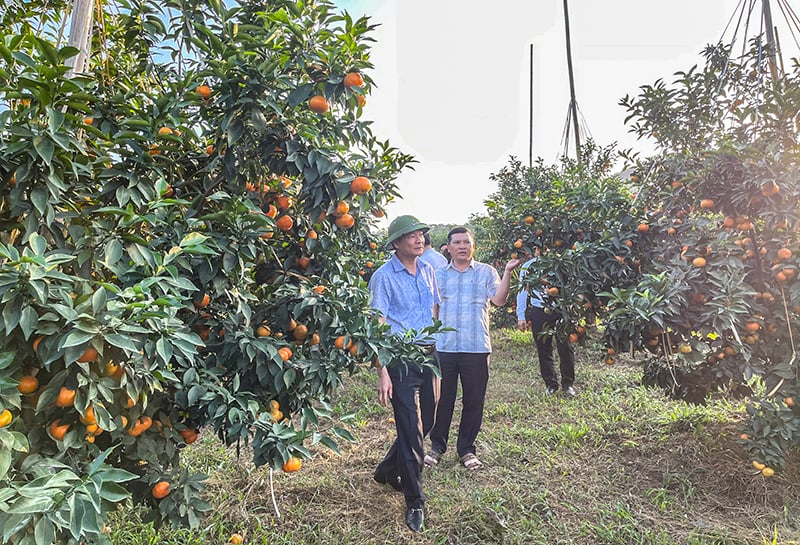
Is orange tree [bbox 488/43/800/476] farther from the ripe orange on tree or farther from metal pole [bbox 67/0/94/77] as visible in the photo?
metal pole [bbox 67/0/94/77]

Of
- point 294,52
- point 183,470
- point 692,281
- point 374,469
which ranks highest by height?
point 294,52

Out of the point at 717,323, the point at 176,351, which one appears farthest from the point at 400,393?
the point at 717,323

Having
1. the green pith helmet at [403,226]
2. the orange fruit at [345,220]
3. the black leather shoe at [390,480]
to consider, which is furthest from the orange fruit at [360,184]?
the black leather shoe at [390,480]

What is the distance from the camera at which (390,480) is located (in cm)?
283

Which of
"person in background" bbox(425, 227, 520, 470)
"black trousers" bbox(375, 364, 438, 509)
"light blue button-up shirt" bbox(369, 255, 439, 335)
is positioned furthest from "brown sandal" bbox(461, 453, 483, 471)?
"light blue button-up shirt" bbox(369, 255, 439, 335)

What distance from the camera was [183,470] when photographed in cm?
161

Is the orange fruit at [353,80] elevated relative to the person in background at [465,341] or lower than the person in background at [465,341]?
elevated

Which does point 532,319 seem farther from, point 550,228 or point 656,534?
point 656,534

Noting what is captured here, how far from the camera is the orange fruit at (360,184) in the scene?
1.56 meters

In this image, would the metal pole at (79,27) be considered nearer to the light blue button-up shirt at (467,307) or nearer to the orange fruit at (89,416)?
the orange fruit at (89,416)

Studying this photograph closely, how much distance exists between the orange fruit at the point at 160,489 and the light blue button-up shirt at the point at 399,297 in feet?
4.17

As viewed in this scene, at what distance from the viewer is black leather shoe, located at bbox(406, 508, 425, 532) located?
2.37 m

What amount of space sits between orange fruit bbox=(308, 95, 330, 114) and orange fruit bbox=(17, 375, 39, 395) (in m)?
1.10

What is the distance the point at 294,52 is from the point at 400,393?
1.66 m
